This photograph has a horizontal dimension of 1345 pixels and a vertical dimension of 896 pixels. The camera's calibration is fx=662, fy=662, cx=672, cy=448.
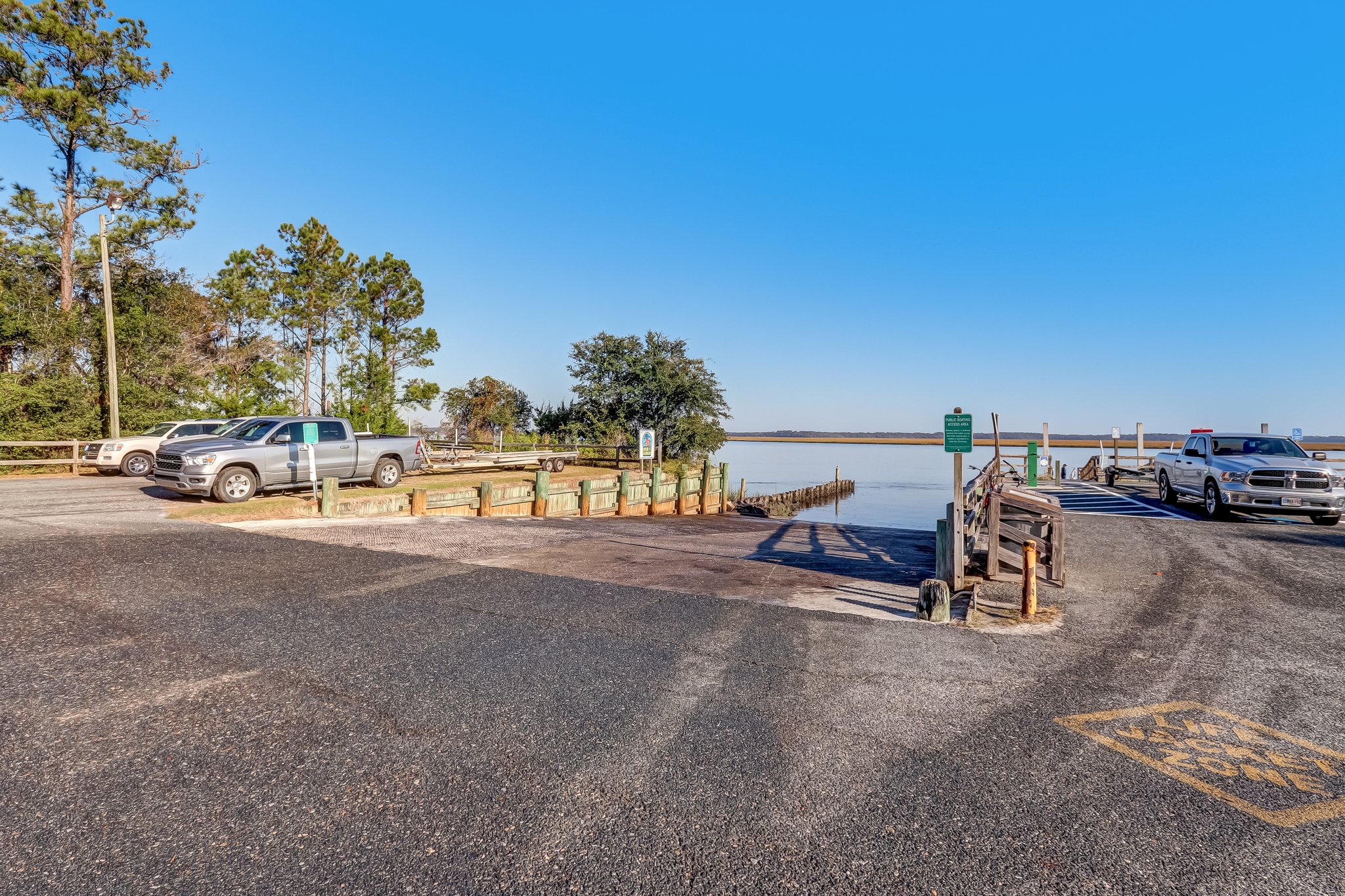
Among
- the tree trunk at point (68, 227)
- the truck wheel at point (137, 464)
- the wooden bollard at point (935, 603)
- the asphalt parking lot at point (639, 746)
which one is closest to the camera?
the asphalt parking lot at point (639, 746)

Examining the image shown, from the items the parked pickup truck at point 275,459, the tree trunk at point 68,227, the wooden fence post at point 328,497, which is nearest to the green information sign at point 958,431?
the wooden fence post at point 328,497

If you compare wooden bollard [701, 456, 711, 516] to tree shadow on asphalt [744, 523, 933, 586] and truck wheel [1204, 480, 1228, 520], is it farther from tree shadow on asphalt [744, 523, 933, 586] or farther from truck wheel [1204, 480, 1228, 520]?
truck wheel [1204, 480, 1228, 520]

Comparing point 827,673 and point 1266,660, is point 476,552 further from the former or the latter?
point 1266,660

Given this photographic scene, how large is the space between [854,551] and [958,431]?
4960mm

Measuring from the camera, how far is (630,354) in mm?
36781

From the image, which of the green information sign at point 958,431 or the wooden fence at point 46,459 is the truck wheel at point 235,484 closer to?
the wooden fence at point 46,459

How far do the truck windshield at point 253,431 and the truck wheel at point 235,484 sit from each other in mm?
786

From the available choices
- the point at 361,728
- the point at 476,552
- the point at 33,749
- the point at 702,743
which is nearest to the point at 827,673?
the point at 702,743

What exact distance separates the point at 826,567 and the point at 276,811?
836cm

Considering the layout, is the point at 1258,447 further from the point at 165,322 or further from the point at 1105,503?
the point at 165,322

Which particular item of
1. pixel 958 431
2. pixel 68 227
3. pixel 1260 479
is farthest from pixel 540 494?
pixel 68 227

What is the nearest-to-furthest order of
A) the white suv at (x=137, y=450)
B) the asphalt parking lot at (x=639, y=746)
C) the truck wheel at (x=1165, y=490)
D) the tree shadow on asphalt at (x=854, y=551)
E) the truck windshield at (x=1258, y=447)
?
the asphalt parking lot at (x=639, y=746) < the tree shadow on asphalt at (x=854, y=551) < the truck windshield at (x=1258, y=447) < the truck wheel at (x=1165, y=490) < the white suv at (x=137, y=450)

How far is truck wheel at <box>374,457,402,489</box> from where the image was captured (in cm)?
1645

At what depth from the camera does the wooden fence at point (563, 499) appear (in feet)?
47.5
